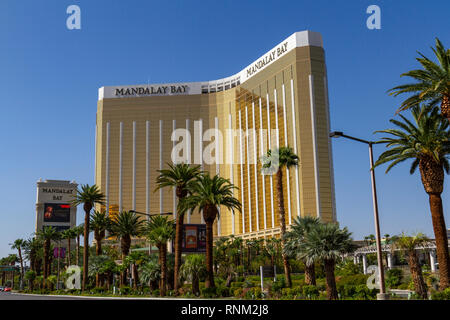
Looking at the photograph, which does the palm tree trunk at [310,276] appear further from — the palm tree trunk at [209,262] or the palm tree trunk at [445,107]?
the palm tree trunk at [445,107]

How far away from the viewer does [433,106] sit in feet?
119

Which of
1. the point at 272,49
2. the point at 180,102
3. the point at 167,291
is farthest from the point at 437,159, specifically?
the point at 180,102

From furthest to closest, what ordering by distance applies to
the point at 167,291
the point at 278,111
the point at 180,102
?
the point at 180,102 < the point at 278,111 < the point at 167,291

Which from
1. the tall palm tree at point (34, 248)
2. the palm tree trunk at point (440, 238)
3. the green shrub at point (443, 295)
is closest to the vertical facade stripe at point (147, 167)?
the tall palm tree at point (34, 248)

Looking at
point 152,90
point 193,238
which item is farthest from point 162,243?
point 152,90

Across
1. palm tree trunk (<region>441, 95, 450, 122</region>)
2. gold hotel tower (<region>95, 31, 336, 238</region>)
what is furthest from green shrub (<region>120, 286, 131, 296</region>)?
gold hotel tower (<region>95, 31, 336, 238</region>)

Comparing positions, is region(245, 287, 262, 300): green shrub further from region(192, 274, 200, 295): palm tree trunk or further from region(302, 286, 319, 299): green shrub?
region(192, 274, 200, 295): palm tree trunk

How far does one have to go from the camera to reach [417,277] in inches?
1373

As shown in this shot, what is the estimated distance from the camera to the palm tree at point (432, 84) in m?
33.2

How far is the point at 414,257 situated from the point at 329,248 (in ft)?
22.5

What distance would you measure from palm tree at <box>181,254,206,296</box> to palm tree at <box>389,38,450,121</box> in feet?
93.5

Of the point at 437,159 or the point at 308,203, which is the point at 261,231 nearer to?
the point at 308,203

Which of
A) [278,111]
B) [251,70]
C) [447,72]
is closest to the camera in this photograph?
[447,72]

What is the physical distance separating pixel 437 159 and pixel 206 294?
26.3 meters
